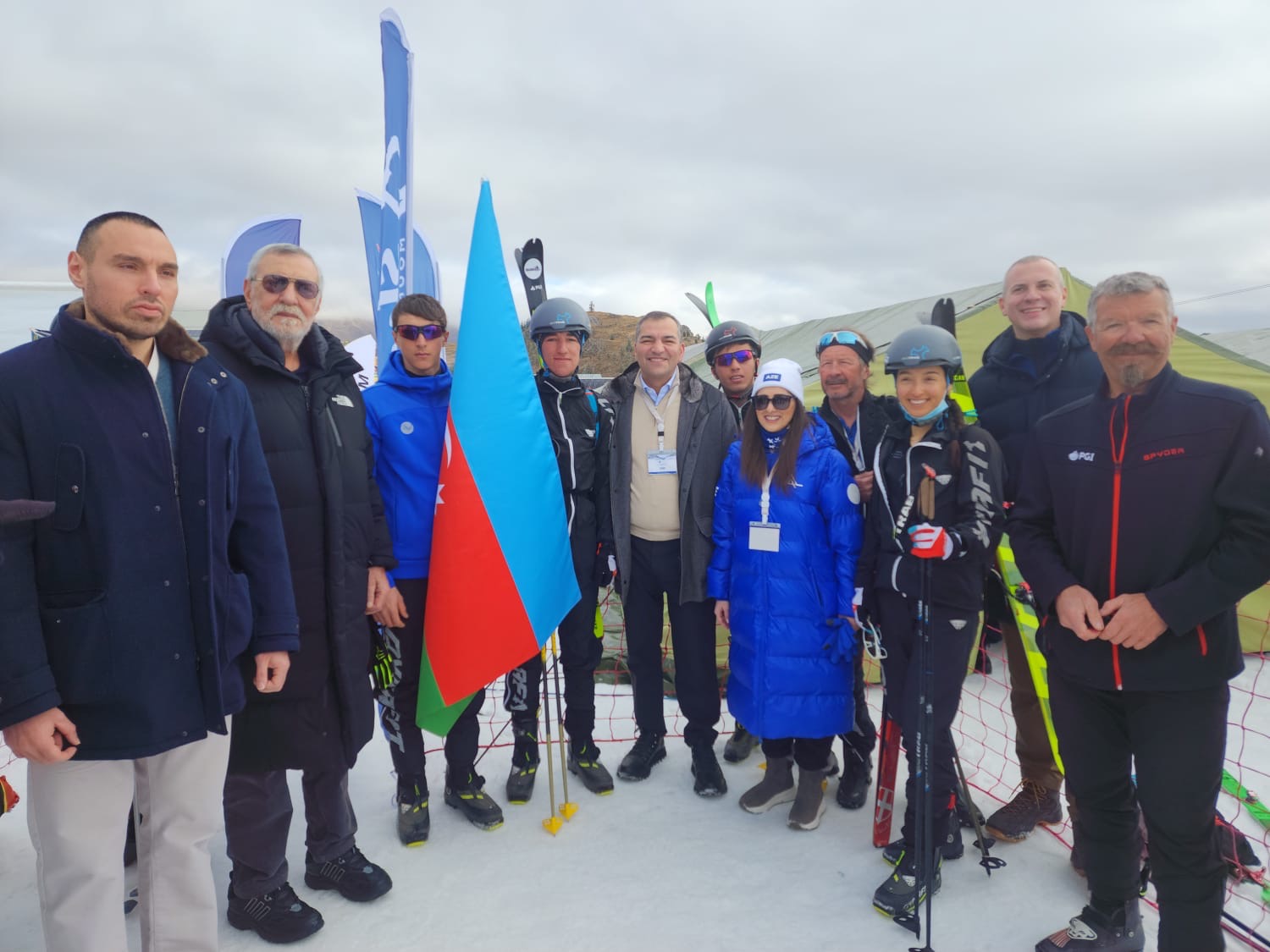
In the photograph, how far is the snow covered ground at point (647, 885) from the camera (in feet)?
8.20

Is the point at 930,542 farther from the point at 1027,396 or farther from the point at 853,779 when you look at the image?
the point at 853,779

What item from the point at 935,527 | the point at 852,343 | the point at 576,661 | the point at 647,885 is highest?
the point at 852,343

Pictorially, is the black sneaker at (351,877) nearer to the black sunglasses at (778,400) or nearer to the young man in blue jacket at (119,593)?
Answer: the young man in blue jacket at (119,593)

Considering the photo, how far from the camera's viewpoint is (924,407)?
8.84 ft

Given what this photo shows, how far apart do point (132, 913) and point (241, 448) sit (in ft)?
6.27

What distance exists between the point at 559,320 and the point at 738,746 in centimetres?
244

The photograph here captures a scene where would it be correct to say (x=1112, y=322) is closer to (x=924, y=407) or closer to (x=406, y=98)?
(x=924, y=407)

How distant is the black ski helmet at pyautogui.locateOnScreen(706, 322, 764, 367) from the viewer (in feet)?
12.0

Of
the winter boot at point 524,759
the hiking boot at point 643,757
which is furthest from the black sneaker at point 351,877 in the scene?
the hiking boot at point 643,757

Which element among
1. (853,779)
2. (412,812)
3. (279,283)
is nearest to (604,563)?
(412,812)

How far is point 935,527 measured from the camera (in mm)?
2480

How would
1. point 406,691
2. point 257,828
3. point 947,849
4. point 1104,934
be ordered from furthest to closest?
point 406,691 → point 947,849 → point 257,828 → point 1104,934

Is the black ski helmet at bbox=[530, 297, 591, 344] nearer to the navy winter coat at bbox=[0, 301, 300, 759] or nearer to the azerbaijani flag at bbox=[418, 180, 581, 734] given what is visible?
the azerbaijani flag at bbox=[418, 180, 581, 734]

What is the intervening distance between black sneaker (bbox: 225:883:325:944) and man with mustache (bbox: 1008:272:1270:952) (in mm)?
2682
